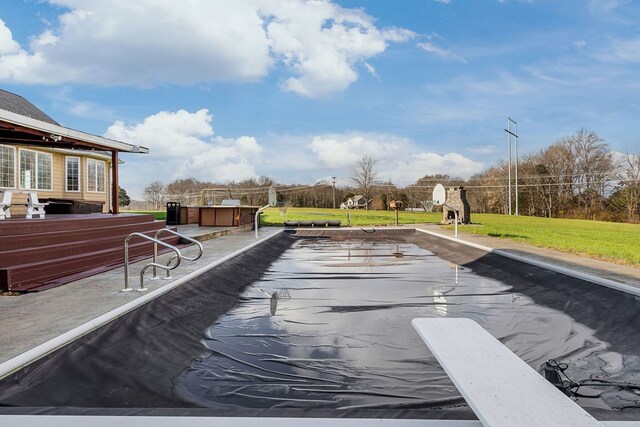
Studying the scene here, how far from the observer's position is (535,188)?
133ft

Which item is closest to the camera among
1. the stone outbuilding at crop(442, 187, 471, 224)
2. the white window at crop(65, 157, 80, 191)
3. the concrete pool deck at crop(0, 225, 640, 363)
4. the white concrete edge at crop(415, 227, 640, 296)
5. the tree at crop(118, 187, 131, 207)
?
the concrete pool deck at crop(0, 225, 640, 363)

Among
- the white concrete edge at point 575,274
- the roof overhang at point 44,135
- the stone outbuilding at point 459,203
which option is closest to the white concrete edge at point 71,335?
the roof overhang at point 44,135

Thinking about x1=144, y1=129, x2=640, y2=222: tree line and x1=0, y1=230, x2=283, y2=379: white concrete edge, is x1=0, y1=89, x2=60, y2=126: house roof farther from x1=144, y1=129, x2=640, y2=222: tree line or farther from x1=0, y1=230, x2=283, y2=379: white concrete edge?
x1=0, y1=230, x2=283, y2=379: white concrete edge

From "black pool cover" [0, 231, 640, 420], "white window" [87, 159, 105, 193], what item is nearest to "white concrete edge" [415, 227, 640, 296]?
"black pool cover" [0, 231, 640, 420]

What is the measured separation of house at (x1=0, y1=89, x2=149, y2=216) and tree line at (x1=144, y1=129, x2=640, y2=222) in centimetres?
887

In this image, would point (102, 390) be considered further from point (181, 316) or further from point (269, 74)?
point (269, 74)

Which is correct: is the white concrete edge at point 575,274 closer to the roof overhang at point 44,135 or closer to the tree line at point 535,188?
the roof overhang at point 44,135

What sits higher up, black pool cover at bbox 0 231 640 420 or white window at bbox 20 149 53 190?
white window at bbox 20 149 53 190

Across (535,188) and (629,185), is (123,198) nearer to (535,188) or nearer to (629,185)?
(535,188)

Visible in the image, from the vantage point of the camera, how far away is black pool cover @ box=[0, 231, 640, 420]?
2.80 metres

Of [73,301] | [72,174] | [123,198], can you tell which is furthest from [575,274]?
[123,198]

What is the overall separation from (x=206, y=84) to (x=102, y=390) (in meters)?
16.5

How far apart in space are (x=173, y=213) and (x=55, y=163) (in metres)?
4.78

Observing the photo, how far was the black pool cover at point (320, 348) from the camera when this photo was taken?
2.80 meters
